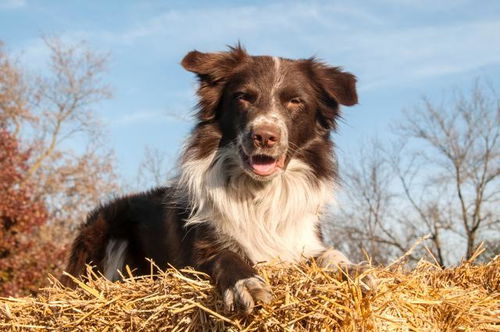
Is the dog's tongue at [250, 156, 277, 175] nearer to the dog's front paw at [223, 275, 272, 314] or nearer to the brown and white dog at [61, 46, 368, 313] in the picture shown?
the brown and white dog at [61, 46, 368, 313]

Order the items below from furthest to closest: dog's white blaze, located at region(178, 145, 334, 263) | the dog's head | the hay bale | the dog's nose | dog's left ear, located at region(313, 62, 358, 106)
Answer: dog's left ear, located at region(313, 62, 358, 106) < dog's white blaze, located at region(178, 145, 334, 263) < the dog's head < the dog's nose < the hay bale

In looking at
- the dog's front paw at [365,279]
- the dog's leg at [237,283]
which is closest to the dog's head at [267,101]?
the dog's leg at [237,283]

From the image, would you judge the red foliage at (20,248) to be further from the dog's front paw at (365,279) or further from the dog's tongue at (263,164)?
the dog's front paw at (365,279)

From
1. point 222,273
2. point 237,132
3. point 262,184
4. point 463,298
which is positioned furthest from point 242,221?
point 463,298

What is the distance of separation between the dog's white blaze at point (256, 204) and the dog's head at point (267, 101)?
0.19 metres

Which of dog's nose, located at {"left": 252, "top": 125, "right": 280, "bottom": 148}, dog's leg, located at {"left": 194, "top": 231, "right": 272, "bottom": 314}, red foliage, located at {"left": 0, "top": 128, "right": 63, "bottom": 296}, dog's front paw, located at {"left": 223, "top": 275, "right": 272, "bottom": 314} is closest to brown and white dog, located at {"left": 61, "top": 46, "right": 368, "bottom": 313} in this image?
dog's nose, located at {"left": 252, "top": 125, "right": 280, "bottom": 148}

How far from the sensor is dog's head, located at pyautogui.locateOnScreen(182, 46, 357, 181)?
176 inches

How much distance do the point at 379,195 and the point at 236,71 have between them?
70.8 feet

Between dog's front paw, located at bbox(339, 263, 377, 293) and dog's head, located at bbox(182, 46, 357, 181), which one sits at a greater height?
dog's head, located at bbox(182, 46, 357, 181)

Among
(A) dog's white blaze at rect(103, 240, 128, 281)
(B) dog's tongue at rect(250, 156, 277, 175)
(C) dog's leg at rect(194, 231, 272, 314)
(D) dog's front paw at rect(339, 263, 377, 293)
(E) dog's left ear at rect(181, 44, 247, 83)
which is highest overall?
(E) dog's left ear at rect(181, 44, 247, 83)

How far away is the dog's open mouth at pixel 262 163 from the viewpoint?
450 centimetres

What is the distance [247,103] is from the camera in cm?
471

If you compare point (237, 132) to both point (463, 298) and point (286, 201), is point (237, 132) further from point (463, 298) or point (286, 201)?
point (463, 298)

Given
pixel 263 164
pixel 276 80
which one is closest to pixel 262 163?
pixel 263 164
